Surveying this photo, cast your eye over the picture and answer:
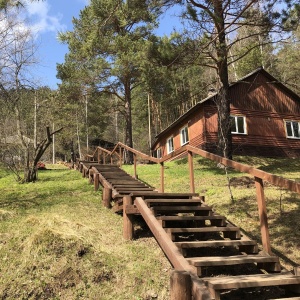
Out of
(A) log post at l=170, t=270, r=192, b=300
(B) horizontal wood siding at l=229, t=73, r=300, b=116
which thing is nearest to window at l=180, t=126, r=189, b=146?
(B) horizontal wood siding at l=229, t=73, r=300, b=116

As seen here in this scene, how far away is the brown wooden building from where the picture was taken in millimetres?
21641

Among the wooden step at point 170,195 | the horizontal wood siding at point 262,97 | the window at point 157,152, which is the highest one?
the horizontal wood siding at point 262,97

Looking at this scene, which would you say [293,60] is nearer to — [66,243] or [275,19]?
[275,19]

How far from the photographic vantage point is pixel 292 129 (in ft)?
79.3

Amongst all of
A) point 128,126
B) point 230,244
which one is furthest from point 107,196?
point 128,126

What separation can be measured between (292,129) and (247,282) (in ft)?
74.5

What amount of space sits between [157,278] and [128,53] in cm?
1627

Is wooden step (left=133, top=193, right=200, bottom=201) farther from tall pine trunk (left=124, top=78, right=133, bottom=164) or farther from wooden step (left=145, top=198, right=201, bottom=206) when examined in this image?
tall pine trunk (left=124, top=78, right=133, bottom=164)

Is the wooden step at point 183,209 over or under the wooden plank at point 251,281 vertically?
over

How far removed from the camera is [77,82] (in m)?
21.2

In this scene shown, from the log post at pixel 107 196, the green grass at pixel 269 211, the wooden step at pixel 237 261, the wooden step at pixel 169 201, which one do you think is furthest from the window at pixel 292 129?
the wooden step at pixel 237 261

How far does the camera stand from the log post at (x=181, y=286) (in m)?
3.27

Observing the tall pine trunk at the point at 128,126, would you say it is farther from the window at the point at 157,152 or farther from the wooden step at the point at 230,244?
the wooden step at the point at 230,244

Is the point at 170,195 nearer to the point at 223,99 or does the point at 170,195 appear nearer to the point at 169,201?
the point at 169,201
